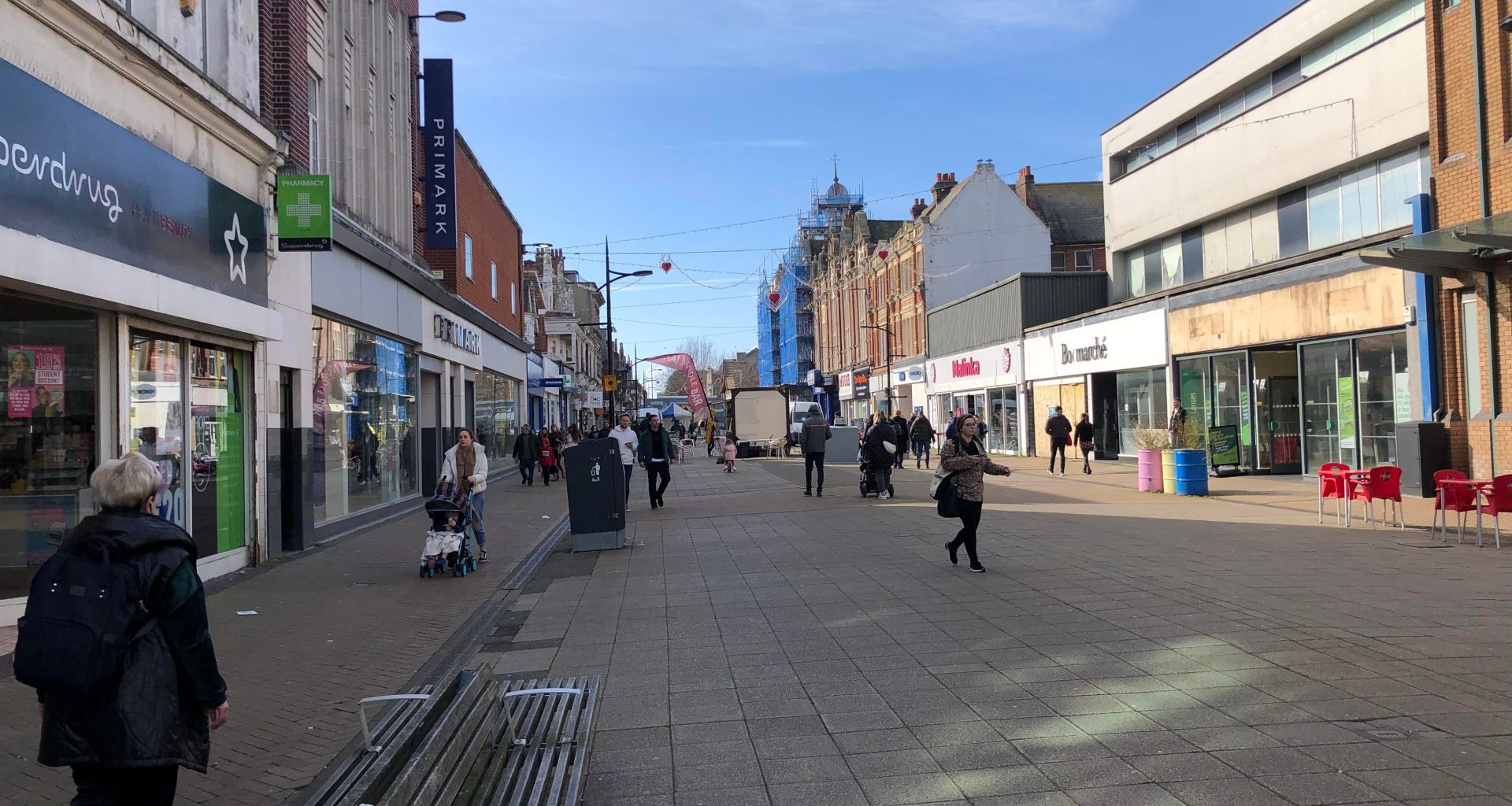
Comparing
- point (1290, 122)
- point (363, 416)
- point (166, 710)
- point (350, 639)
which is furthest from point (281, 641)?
point (1290, 122)

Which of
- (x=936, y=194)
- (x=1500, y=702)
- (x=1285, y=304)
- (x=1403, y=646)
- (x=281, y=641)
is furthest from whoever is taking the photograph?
(x=936, y=194)

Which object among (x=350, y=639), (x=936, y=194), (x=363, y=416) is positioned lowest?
(x=350, y=639)

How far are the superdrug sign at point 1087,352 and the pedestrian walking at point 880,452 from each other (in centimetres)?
1295

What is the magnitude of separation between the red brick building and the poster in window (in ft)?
49.0

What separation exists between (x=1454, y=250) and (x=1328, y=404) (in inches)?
271

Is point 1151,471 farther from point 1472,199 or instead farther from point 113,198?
point 113,198

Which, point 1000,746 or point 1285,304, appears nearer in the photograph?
point 1000,746

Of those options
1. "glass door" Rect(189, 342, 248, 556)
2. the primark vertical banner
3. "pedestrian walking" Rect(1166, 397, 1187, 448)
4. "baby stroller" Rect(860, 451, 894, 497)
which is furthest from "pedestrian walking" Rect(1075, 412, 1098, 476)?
"glass door" Rect(189, 342, 248, 556)

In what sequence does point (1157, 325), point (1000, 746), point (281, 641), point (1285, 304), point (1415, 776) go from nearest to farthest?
point (1415, 776) < point (1000, 746) < point (281, 641) < point (1285, 304) < point (1157, 325)

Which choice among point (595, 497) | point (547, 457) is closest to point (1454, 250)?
point (595, 497)

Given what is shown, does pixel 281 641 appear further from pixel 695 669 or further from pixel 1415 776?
pixel 1415 776

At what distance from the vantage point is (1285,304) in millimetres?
21047

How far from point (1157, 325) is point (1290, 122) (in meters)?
5.74

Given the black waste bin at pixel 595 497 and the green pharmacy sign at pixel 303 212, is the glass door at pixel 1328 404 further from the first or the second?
the green pharmacy sign at pixel 303 212
